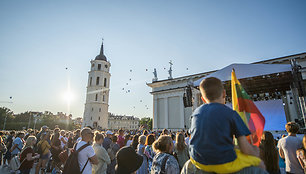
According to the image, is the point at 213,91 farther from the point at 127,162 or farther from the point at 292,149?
the point at 292,149

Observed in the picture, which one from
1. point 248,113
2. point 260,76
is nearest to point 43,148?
point 248,113

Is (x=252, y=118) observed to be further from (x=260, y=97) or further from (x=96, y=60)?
(x=96, y=60)

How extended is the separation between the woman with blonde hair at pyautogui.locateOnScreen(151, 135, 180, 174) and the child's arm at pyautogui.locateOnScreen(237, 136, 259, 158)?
5.94 ft

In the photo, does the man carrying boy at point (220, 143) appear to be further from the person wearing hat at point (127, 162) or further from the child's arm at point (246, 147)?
the person wearing hat at point (127, 162)

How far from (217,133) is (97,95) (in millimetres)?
57506

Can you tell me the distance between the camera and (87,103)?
2183 inches

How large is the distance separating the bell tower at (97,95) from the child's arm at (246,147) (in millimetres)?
55704

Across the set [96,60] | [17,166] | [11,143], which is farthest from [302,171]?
[96,60]

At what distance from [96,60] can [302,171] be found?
61.3 m

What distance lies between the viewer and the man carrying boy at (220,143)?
5.26ft

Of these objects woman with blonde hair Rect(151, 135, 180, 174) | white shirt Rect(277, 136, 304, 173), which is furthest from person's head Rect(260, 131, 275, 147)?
woman with blonde hair Rect(151, 135, 180, 174)

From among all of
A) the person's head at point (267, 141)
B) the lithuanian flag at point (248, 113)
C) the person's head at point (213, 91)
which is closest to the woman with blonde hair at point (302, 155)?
the person's head at point (267, 141)

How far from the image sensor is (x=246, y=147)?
1.62 meters

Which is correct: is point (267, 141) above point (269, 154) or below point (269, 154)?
above
